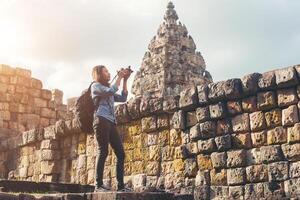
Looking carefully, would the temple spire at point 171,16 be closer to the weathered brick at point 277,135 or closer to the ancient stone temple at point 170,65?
the ancient stone temple at point 170,65

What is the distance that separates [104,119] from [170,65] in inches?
693

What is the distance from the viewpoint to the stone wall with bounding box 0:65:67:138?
15.4 metres

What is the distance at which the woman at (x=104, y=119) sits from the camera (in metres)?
6.73

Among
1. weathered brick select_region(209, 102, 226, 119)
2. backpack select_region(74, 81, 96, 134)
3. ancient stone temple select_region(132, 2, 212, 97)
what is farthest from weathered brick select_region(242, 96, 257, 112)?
ancient stone temple select_region(132, 2, 212, 97)

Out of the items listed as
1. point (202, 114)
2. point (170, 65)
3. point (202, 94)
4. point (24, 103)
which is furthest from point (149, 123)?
point (170, 65)

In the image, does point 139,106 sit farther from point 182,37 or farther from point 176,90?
point 182,37

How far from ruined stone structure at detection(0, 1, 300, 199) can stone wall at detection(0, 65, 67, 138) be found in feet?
18.6

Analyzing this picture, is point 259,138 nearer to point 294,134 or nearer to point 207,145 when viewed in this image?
point 294,134

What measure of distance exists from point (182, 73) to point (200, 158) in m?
15.9

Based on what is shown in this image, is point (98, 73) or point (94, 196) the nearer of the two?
point (94, 196)

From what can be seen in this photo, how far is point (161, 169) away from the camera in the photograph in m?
8.97

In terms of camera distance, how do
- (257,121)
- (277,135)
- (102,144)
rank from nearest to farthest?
(102,144) < (277,135) < (257,121)

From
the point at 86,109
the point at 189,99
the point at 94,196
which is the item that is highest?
the point at 189,99

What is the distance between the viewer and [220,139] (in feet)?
26.5
